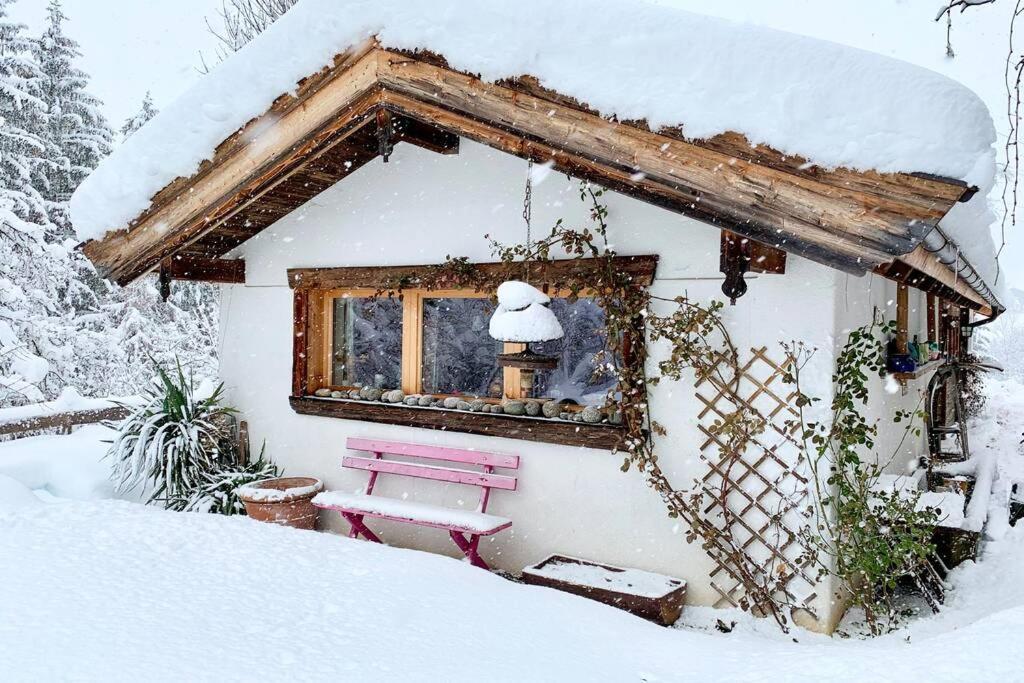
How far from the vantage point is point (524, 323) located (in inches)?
157

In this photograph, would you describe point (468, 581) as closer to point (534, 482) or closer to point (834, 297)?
point (534, 482)

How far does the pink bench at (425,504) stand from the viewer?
4.63 metres

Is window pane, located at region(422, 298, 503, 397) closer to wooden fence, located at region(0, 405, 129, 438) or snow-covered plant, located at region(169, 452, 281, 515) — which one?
snow-covered plant, located at region(169, 452, 281, 515)

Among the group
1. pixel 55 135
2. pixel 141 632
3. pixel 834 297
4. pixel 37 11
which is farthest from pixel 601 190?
pixel 37 11

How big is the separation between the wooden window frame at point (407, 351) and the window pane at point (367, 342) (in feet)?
0.24

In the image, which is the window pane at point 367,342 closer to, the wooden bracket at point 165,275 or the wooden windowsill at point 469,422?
the wooden windowsill at point 469,422

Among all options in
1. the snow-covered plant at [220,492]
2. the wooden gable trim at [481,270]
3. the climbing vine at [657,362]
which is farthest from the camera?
the snow-covered plant at [220,492]

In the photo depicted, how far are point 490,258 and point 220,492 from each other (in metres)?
2.72

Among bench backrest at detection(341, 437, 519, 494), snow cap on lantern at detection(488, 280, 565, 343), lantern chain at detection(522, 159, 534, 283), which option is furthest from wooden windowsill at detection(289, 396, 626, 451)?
lantern chain at detection(522, 159, 534, 283)

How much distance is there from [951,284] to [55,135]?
609 inches

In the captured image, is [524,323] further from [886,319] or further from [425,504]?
[886,319]

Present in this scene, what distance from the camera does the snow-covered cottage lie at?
2.98 meters

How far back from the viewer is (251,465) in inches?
235

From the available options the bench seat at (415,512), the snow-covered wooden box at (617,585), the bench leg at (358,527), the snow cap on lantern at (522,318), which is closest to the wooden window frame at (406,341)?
the snow cap on lantern at (522,318)
